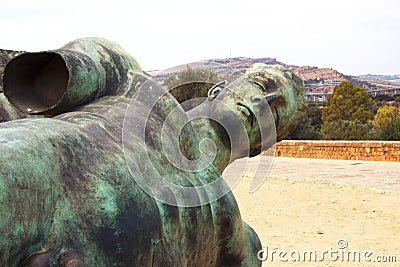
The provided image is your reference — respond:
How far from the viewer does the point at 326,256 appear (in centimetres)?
699

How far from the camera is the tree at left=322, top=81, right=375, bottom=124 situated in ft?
126

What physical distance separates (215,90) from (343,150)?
777 inches

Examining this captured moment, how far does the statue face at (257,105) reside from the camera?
263 centimetres

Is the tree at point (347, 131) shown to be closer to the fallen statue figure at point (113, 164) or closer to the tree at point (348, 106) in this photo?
the tree at point (348, 106)

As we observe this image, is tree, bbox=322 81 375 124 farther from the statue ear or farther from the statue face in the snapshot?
the statue ear

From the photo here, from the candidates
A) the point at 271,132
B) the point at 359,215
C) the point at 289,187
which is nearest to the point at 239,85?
the point at 271,132

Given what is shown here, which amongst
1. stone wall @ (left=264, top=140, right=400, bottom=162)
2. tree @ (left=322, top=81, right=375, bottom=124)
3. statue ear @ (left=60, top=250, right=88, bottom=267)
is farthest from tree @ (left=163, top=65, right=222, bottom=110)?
tree @ (left=322, top=81, right=375, bottom=124)

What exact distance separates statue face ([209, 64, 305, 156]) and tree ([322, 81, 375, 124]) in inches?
1415

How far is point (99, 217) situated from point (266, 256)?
5.42 meters

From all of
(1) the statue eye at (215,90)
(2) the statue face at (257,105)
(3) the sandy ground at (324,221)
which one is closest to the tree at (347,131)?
(3) the sandy ground at (324,221)

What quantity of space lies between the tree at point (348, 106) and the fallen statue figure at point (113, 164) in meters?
36.4

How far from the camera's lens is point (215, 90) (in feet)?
8.88

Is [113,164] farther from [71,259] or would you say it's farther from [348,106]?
[348,106]

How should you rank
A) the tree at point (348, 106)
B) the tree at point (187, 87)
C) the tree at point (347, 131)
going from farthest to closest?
the tree at point (348, 106) → the tree at point (347, 131) → the tree at point (187, 87)
